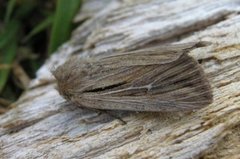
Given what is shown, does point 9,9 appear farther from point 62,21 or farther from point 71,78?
point 71,78

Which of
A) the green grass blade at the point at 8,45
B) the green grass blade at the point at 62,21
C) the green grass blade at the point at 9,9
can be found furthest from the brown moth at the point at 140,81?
the green grass blade at the point at 9,9

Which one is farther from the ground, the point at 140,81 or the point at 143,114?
the point at 140,81

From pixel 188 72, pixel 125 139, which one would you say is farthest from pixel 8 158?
pixel 188 72

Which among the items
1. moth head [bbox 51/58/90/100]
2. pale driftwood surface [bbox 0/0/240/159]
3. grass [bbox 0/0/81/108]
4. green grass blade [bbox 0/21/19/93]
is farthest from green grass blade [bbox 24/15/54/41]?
moth head [bbox 51/58/90/100]

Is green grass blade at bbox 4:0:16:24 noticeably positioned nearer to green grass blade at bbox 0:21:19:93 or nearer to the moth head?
green grass blade at bbox 0:21:19:93

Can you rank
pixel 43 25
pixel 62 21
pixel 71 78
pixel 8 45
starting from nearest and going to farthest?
pixel 71 78 → pixel 62 21 → pixel 43 25 → pixel 8 45

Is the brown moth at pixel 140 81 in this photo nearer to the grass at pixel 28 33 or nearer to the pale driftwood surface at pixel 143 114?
the pale driftwood surface at pixel 143 114

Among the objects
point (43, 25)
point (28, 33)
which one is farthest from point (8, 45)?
point (43, 25)
